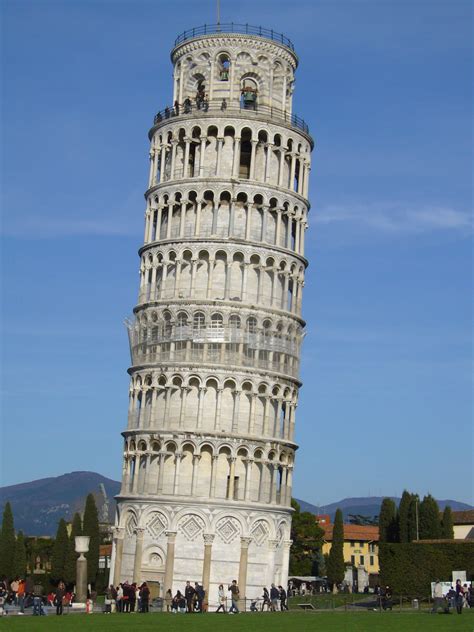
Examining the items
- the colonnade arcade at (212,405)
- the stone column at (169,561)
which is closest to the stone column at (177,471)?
the colonnade arcade at (212,405)

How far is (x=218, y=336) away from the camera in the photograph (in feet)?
226

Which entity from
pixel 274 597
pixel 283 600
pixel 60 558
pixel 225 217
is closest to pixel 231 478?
pixel 274 597

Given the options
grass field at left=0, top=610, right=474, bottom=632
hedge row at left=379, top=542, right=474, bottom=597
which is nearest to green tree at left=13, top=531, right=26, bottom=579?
hedge row at left=379, top=542, right=474, bottom=597

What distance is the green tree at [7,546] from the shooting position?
3944 inches

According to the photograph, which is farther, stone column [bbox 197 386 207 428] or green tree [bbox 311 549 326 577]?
green tree [bbox 311 549 326 577]

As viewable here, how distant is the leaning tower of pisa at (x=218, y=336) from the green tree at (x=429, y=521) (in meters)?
24.7

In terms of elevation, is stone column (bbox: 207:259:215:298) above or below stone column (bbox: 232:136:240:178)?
below

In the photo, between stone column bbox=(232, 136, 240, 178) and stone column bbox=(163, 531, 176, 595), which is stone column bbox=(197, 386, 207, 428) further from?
stone column bbox=(232, 136, 240, 178)

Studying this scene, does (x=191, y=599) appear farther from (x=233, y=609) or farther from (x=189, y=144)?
(x=189, y=144)

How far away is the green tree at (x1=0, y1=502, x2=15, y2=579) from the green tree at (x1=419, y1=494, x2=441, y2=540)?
36.4 m

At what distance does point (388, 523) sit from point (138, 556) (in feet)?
123

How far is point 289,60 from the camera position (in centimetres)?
7738

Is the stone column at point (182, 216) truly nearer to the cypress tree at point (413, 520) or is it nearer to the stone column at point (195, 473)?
the stone column at point (195, 473)

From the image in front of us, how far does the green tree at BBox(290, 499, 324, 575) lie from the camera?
338ft
